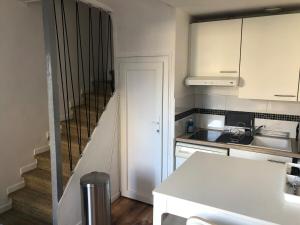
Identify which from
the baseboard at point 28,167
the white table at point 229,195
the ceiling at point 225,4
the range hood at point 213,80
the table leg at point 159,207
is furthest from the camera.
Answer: the baseboard at point 28,167

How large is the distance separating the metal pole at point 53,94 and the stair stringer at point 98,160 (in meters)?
0.16

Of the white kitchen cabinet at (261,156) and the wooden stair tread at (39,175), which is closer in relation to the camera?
the white kitchen cabinet at (261,156)

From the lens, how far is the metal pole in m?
2.09

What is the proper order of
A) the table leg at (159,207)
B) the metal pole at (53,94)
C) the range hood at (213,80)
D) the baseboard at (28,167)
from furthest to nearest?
the baseboard at (28,167), the range hood at (213,80), the metal pole at (53,94), the table leg at (159,207)

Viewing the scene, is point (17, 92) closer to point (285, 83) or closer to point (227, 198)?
point (227, 198)

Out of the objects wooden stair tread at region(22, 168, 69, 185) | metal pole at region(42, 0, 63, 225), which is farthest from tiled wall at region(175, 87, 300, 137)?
wooden stair tread at region(22, 168, 69, 185)

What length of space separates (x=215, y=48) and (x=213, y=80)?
0.40 metres

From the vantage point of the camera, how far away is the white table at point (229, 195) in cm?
126

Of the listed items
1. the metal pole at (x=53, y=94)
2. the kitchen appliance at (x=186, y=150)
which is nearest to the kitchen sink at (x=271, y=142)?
the kitchen appliance at (x=186, y=150)

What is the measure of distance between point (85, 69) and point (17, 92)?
45.4 inches

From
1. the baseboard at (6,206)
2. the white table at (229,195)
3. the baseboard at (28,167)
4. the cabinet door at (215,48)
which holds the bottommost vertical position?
the baseboard at (6,206)

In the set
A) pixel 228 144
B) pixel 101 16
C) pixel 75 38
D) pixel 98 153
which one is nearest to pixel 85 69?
pixel 75 38

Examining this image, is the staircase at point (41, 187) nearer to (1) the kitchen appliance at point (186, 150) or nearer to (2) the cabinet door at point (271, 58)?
(1) the kitchen appliance at point (186, 150)

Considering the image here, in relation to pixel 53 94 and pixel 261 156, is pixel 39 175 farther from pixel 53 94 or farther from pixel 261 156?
pixel 261 156
